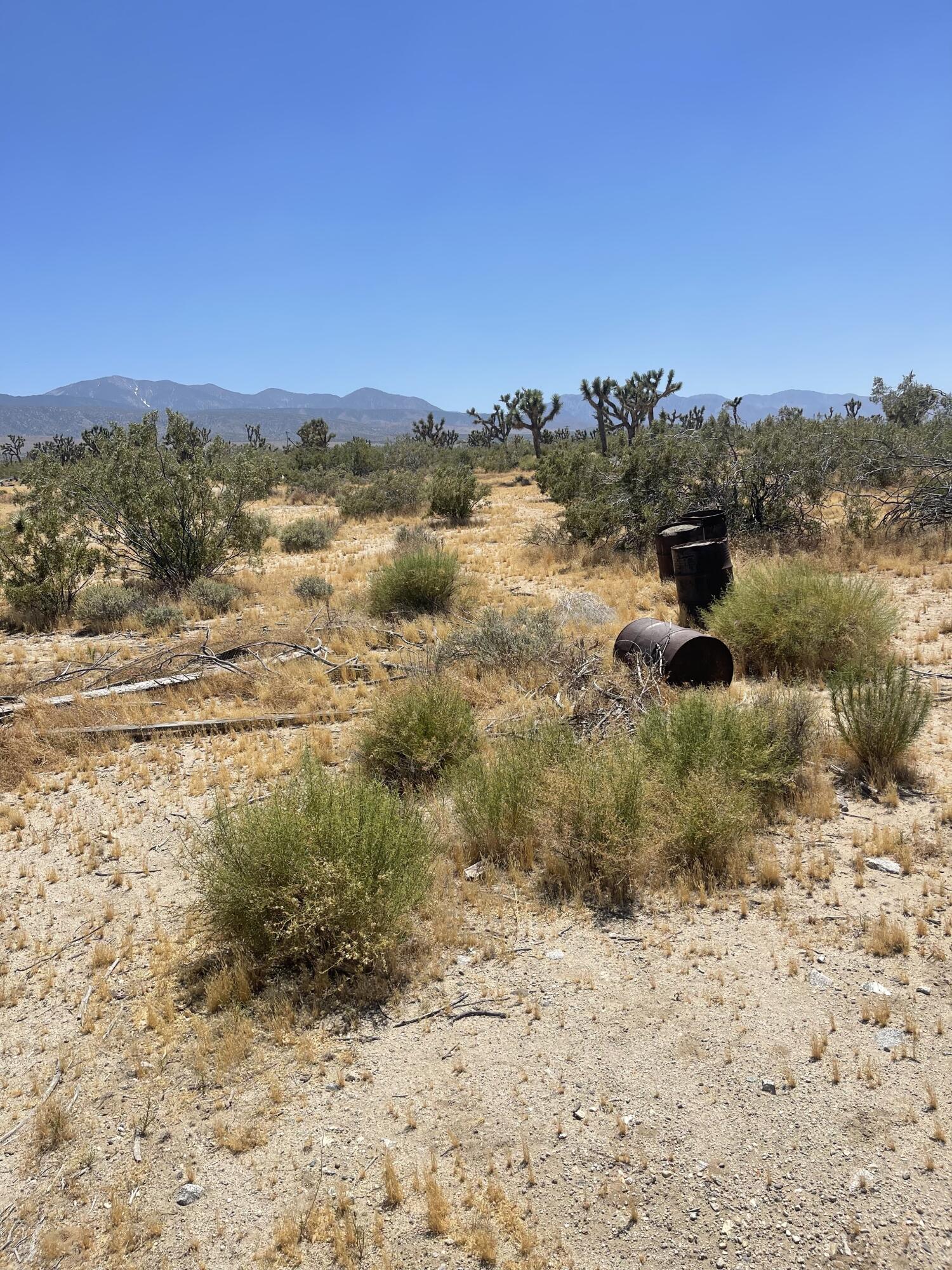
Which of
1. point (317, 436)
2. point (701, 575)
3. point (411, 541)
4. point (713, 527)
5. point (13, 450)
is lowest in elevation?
point (701, 575)

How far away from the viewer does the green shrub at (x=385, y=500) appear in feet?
85.9

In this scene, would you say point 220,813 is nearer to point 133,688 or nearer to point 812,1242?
point 812,1242

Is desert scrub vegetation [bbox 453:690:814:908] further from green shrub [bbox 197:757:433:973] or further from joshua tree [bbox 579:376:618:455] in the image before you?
joshua tree [bbox 579:376:618:455]

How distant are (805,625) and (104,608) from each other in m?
10.9

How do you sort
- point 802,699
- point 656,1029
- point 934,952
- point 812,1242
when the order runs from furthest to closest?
point 802,699, point 934,952, point 656,1029, point 812,1242

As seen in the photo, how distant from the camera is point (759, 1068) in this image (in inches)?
129

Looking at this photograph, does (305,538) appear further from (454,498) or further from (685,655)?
(685,655)

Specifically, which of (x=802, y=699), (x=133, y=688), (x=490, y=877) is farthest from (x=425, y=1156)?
(x=133, y=688)

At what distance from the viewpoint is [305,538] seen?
2036 centimetres

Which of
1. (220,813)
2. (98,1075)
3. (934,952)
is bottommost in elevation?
(98,1075)

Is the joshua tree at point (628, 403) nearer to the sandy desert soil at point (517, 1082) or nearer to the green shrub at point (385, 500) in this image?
the green shrub at point (385, 500)

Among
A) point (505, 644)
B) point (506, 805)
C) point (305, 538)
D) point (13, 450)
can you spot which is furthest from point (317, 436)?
point (506, 805)

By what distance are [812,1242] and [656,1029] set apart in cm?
108

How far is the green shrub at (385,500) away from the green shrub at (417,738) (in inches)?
778
